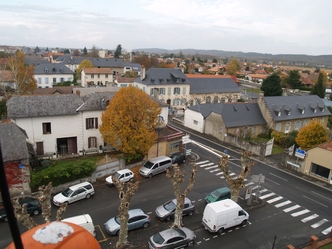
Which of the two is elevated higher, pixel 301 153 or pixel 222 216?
pixel 301 153

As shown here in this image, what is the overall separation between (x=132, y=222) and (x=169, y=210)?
11.3 feet

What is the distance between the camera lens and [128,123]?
30.8 meters

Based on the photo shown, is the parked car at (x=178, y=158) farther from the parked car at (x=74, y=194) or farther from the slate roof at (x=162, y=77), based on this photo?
the slate roof at (x=162, y=77)

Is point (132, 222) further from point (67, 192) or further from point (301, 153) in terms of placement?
point (301, 153)

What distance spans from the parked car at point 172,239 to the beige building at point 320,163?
20897mm

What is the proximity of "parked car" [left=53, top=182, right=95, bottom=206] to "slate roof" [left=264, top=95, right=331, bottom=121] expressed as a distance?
117 feet

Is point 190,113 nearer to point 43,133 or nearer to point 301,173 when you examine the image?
point 301,173

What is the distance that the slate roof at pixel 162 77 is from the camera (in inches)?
2521

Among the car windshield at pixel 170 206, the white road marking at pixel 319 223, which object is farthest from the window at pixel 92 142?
the white road marking at pixel 319 223

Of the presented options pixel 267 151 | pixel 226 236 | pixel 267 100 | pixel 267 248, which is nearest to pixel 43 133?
pixel 226 236

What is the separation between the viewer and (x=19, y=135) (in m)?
27.0

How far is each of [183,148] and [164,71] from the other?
103 feet

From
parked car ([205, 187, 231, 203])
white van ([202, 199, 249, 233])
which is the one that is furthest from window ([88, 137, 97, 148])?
white van ([202, 199, 249, 233])

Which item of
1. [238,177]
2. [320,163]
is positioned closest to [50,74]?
[238,177]
